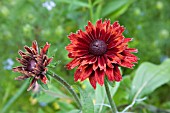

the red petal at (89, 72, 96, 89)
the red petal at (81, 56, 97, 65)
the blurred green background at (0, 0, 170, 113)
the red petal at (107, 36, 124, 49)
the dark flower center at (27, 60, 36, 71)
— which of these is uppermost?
the blurred green background at (0, 0, 170, 113)

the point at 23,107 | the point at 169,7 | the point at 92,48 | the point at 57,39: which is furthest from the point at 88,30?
the point at 169,7

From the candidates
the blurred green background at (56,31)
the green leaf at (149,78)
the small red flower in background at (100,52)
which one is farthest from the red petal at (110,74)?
the blurred green background at (56,31)

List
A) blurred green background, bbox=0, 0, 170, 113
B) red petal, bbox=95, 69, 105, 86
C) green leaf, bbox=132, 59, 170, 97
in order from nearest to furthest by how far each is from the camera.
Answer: red petal, bbox=95, 69, 105, 86 → green leaf, bbox=132, 59, 170, 97 → blurred green background, bbox=0, 0, 170, 113

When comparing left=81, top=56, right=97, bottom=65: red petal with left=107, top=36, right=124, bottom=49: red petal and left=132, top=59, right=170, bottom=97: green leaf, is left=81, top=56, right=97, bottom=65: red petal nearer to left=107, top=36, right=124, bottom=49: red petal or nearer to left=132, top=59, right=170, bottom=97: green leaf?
left=107, top=36, right=124, bottom=49: red petal

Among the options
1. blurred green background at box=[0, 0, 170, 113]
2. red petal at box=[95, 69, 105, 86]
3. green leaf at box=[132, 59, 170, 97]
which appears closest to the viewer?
red petal at box=[95, 69, 105, 86]

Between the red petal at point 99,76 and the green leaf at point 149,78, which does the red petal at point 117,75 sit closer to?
the red petal at point 99,76

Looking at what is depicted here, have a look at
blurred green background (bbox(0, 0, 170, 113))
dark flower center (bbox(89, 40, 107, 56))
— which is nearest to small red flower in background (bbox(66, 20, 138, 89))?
dark flower center (bbox(89, 40, 107, 56))

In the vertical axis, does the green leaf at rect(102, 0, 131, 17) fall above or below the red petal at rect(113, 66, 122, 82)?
above

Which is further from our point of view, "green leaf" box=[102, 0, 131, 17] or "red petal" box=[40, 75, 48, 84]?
"green leaf" box=[102, 0, 131, 17]
